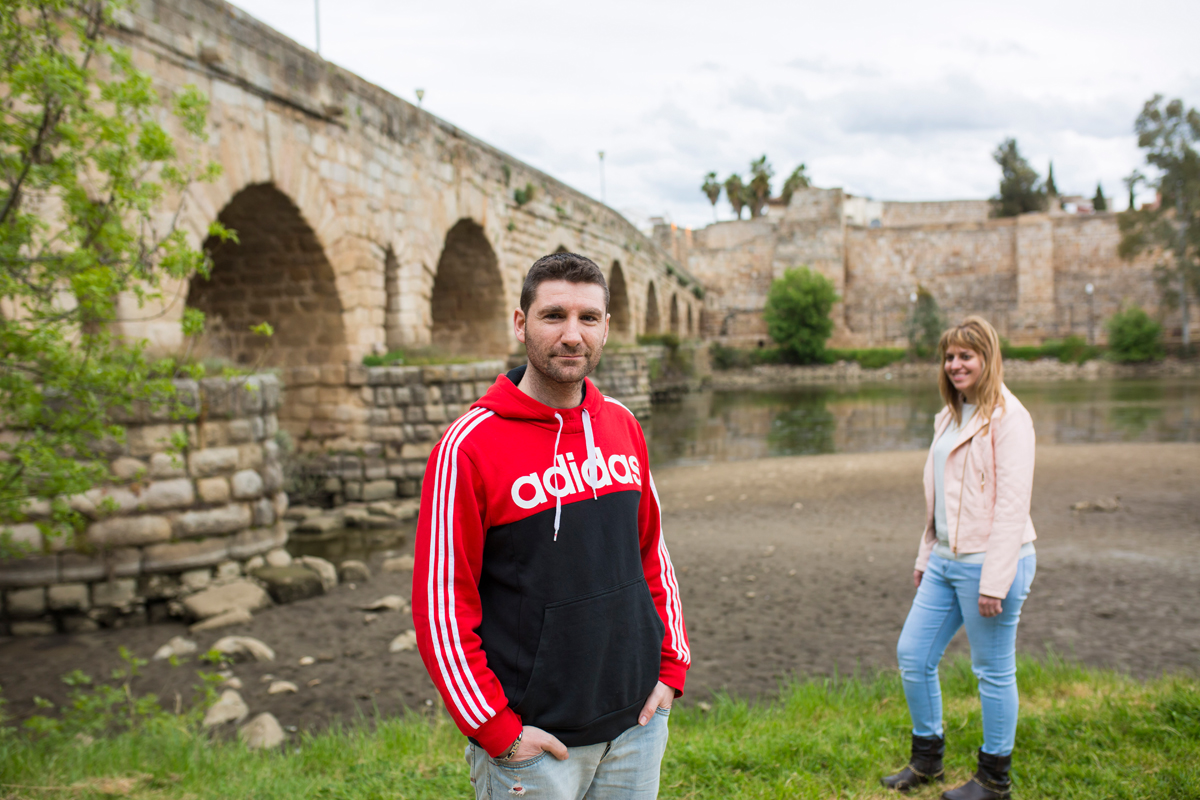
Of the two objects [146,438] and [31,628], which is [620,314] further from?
[31,628]

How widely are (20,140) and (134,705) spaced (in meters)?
2.98

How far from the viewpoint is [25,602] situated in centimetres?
623

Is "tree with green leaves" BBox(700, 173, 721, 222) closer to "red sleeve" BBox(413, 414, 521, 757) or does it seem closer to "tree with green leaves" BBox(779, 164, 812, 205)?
"tree with green leaves" BBox(779, 164, 812, 205)

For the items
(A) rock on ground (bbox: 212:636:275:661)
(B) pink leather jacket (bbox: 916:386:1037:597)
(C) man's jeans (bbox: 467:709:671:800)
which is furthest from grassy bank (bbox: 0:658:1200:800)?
(A) rock on ground (bbox: 212:636:275:661)

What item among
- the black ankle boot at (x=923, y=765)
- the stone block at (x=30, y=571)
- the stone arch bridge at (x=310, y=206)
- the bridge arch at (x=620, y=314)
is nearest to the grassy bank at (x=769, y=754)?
the black ankle boot at (x=923, y=765)

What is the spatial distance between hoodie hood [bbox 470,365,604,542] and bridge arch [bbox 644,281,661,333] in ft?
103

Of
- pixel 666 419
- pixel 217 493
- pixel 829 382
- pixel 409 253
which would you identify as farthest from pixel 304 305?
pixel 829 382

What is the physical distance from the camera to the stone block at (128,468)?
664 cm

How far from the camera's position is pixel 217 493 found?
288 inches

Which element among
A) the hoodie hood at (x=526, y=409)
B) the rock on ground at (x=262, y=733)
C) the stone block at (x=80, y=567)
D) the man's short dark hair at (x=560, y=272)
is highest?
the man's short dark hair at (x=560, y=272)

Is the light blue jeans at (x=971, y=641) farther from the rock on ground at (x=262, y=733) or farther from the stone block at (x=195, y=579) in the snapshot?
the stone block at (x=195, y=579)

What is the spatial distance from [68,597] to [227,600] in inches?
43.4

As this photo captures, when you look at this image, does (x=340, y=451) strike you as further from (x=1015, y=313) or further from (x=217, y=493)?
(x=1015, y=313)

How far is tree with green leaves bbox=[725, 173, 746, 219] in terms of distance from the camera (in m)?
66.8
